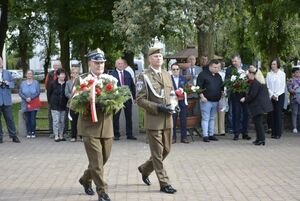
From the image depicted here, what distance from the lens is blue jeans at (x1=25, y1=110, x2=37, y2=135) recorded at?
14.4 m

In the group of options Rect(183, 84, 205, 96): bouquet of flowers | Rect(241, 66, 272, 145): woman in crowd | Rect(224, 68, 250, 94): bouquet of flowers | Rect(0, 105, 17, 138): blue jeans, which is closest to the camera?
Rect(241, 66, 272, 145): woman in crowd

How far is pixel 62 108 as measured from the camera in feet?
45.7

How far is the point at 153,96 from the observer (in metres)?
8.20

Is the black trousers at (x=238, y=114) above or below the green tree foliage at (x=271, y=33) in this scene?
below

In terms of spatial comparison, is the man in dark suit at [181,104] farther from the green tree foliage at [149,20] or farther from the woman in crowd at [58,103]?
the woman in crowd at [58,103]

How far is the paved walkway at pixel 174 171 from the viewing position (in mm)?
8008

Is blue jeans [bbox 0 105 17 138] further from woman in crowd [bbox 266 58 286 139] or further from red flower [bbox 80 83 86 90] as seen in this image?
red flower [bbox 80 83 86 90]

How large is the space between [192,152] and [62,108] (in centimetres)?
374

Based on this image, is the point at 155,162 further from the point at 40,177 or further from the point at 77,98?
the point at 40,177

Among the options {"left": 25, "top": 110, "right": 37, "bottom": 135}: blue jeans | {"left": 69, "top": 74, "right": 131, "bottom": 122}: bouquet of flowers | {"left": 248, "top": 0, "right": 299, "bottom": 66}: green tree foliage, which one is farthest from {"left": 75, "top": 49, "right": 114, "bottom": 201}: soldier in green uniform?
{"left": 248, "top": 0, "right": 299, "bottom": 66}: green tree foliage

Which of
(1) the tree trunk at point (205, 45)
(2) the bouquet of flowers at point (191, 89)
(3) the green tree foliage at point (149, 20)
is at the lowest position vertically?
(2) the bouquet of flowers at point (191, 89)

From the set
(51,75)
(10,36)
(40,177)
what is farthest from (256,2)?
(10,36)

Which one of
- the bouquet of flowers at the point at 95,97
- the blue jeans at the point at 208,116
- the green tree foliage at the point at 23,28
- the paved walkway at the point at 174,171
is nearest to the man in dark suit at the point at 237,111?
the paved walkway at the point at 174,171

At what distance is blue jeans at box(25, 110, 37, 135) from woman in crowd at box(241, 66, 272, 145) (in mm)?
5320
